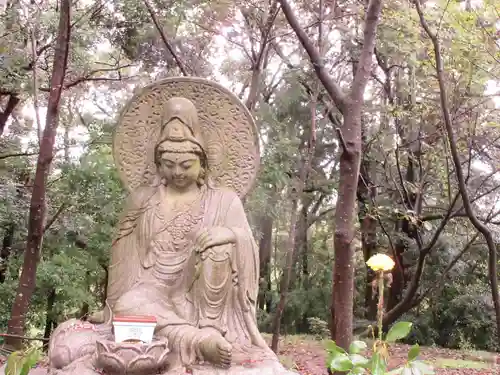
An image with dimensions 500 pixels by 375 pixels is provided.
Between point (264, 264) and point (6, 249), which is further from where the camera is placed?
point (264, 264)

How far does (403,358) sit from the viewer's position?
26.3 feet

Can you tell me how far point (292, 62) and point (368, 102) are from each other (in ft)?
4.85

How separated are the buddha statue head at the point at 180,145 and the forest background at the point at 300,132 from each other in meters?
1.31

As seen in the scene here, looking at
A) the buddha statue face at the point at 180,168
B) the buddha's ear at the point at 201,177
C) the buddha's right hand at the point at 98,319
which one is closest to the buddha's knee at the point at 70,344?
the buddha's right hand at the point at 98,319

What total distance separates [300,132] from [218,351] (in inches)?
320

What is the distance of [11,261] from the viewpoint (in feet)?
26.1

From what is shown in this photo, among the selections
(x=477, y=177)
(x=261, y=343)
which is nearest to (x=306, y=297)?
(x=477, y=177)

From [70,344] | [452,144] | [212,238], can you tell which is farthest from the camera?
[452,144]

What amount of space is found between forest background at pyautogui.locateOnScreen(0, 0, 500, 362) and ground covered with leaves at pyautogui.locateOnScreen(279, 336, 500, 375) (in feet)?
2.07

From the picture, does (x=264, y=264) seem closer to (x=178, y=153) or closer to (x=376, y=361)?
(x=178, y=153)

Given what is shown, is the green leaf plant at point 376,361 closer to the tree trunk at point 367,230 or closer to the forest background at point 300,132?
the forest background at point 300,132

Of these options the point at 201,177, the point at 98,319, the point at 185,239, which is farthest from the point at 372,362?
the point at 201,177

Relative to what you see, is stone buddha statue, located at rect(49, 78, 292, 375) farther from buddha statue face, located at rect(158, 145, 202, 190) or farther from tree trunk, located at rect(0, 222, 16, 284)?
tree trunk, located at rect(0, 222, 16, 284)

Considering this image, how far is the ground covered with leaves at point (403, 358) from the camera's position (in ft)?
24.4
